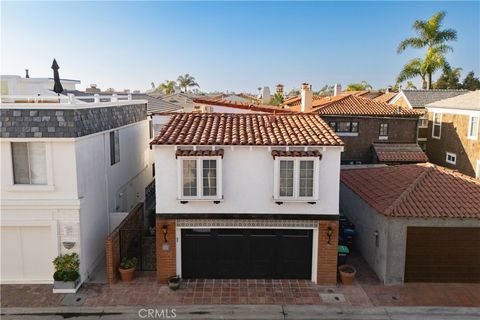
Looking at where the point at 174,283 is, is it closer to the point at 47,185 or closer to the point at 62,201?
the point at 62,201

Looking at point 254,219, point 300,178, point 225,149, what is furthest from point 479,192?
point 225,149

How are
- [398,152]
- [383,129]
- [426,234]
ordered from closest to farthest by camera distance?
[426,234] < [398,152] < [383,129]

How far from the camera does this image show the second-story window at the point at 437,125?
30.1 m

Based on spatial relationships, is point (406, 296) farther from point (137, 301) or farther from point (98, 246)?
point (98, 246)

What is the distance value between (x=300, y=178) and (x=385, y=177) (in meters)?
6.43

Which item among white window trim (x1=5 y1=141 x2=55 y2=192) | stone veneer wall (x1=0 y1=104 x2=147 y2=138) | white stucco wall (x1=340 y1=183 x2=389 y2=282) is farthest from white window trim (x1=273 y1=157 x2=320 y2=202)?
white window trim (x1=5 y1=141 x2=55 y2=192)

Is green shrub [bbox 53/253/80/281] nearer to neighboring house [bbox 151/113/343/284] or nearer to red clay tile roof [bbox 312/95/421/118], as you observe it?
neighboring house [bbox 151/113/343/284]

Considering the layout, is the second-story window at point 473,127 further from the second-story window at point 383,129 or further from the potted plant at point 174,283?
the potted plant at point 174,283

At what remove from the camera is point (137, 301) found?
43.3 ft

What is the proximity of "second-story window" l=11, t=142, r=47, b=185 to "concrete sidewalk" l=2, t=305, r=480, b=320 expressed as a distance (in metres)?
4.32

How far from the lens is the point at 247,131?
48.3 feet

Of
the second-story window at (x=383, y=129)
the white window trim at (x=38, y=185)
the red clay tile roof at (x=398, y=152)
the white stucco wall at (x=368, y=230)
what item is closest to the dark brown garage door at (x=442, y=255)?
the white stucco wall at (x=368, y=230)

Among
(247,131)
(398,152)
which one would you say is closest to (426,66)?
(398,152)

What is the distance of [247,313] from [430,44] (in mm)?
38815
